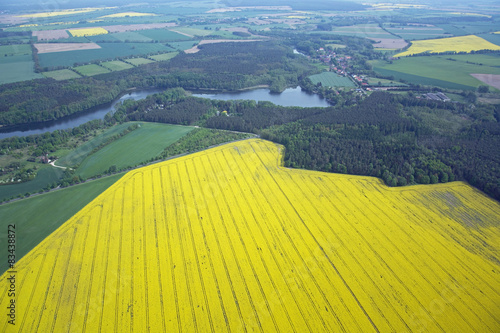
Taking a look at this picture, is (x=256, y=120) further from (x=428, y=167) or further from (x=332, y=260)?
(x=332, y=260)

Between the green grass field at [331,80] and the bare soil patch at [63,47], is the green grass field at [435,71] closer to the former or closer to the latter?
the green grass field at [331,80]

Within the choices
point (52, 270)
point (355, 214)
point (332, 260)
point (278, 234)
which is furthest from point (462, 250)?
point (52, 270)

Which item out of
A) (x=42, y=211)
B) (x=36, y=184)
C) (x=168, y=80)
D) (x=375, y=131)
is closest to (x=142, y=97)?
(x=168, y=80)

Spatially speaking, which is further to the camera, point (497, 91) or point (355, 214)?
point (497, 91)

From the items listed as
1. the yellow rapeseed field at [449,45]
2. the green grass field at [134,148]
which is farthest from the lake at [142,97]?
the yellow rapeseed field at [449,45]

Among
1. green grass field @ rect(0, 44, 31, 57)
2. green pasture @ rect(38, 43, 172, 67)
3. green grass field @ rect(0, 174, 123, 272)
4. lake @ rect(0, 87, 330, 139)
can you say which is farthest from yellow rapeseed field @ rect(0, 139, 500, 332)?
green grass field @ rect(0, 44, 31, 57)

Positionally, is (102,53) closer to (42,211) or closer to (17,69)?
(17,69)
